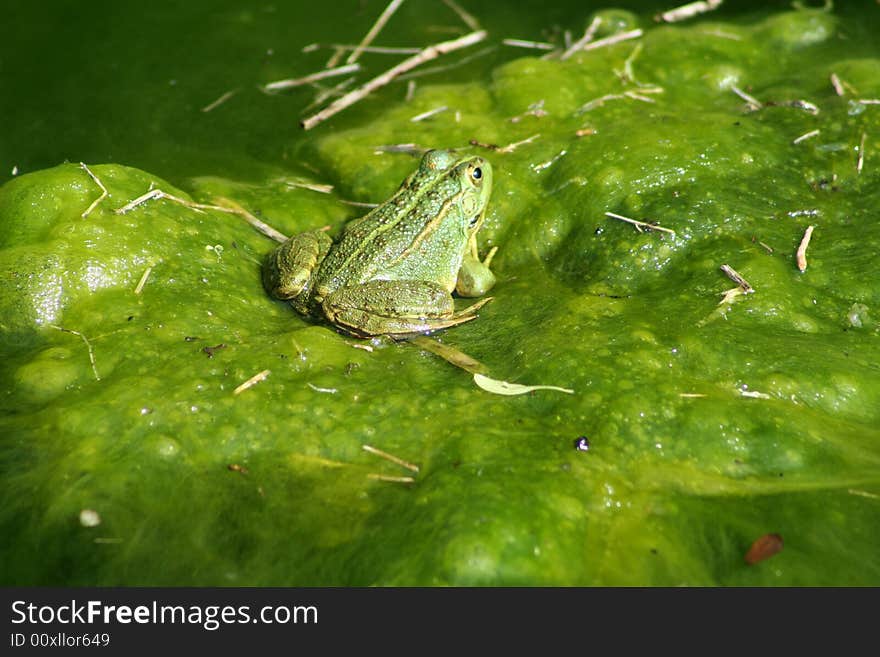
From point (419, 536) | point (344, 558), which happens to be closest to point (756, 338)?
point (419, 536)

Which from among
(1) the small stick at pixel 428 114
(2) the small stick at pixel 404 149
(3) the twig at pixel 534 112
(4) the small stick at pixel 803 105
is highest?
(4) the small stick at pixel 803 105

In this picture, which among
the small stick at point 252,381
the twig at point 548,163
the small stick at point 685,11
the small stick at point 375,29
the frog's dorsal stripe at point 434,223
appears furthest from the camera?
the small stick at point 685,11

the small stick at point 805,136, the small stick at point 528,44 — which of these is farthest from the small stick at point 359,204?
the small stick at point 805,136

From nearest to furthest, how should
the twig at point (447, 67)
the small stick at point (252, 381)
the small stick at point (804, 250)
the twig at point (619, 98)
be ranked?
the small stick at point (252, 381) → the small stick at point (804, 250) → the twig at point (619, 98) → the twig at point (447, 67)

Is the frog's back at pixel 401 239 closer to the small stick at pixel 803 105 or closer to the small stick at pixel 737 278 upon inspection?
the small stick at pixel 737 278

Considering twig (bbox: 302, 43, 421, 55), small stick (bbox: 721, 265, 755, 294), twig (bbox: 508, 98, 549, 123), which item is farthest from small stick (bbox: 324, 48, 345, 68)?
small stick (bbox: 721, 265, 755, 294)

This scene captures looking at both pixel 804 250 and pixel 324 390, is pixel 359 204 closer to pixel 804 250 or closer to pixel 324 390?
pixel 324 390

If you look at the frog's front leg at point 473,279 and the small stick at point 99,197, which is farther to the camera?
the frog's front leg at point 473,279

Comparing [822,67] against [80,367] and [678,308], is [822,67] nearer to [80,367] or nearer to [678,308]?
[678,308]

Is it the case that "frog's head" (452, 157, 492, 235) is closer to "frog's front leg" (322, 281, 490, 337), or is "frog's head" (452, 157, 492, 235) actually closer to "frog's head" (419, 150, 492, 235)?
"frog's head" (419, 150, 492, 235)
